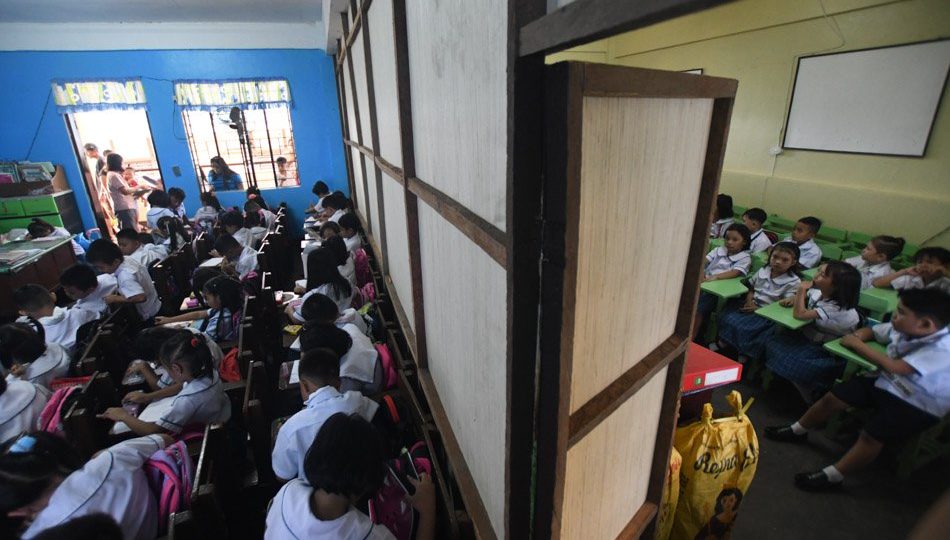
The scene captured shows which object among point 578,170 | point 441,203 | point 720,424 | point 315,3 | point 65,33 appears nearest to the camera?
point 578,170

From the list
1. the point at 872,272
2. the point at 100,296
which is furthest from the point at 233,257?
the point at 872,272

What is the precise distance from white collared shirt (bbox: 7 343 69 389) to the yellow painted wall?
5682 mm

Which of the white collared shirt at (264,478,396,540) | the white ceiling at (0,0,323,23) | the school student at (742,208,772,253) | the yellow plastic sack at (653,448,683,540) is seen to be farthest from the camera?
the white ceiling at (0,0,323,23)

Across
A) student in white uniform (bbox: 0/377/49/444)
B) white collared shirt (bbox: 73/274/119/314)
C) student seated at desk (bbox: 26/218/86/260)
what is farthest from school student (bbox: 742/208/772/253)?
student seated at desk (bbox: 26/218/86/260)

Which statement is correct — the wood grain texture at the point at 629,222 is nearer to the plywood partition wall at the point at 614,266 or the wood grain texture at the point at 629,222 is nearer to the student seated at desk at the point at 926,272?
the plywood partition wall at the point at 614,266

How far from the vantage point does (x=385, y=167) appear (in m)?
2.71

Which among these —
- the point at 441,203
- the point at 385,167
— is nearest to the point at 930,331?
the point at 441,203

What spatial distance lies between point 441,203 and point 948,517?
1.25 meters

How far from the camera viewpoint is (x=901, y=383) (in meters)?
2.61

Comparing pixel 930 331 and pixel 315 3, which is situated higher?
pixel 315 3

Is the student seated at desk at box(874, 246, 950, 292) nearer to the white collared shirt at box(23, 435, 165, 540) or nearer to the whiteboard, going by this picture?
the whiteboard

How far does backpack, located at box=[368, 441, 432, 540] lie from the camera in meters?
1.83

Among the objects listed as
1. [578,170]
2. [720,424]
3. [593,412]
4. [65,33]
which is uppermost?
[65,33]

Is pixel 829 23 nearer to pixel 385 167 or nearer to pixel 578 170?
pixel 385 167
